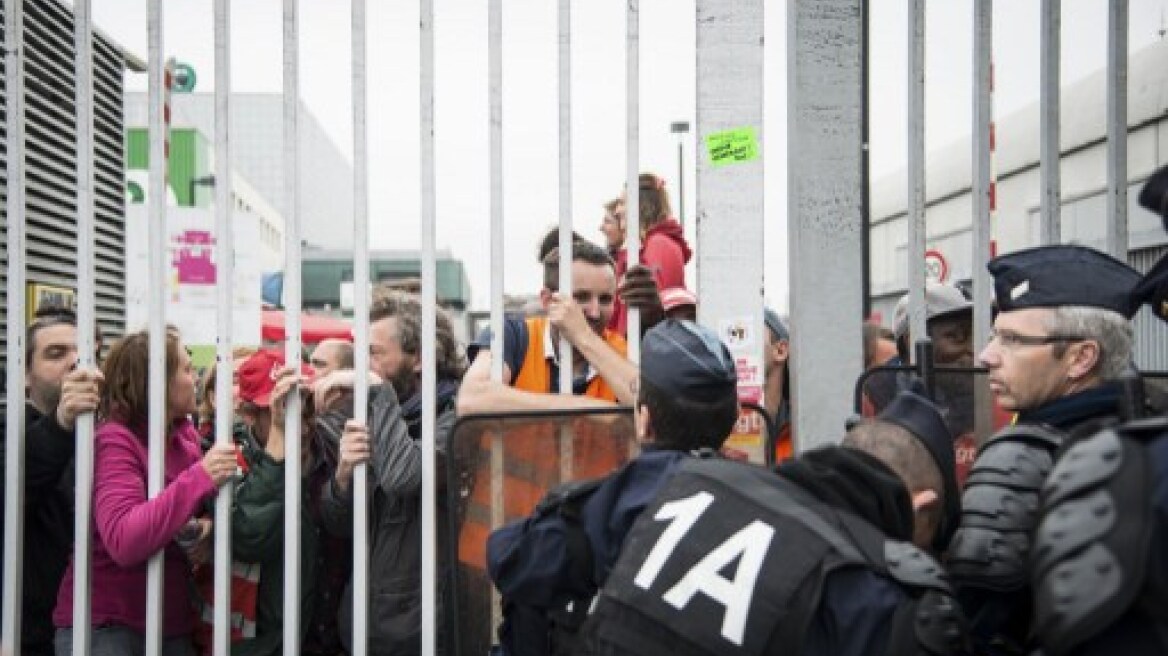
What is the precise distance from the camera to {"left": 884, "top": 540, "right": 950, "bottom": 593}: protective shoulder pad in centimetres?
193

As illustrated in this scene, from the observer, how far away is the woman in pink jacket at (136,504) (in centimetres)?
320

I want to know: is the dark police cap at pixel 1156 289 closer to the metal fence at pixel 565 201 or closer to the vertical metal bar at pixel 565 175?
the metal fence at pixel 565 201

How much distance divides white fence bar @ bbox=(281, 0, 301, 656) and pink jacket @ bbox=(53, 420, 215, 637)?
25cm

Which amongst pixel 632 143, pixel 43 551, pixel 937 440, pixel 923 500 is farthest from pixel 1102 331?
pixel 43 551

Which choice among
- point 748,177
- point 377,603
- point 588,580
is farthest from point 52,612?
point 748,177

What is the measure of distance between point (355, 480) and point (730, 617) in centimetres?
156

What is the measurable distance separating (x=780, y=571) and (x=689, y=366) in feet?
2.06

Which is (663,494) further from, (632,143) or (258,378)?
(258,378)

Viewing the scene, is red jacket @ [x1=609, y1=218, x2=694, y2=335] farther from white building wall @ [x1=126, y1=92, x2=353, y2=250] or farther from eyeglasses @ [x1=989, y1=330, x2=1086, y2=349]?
eyeglasses @ [x1=989, y1=330, x2=1086, y2=349]

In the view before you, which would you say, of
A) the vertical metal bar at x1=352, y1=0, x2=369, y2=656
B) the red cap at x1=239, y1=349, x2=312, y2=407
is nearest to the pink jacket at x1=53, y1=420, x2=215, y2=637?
the red cap at x1=239, y1=349, x2=312, y2=407

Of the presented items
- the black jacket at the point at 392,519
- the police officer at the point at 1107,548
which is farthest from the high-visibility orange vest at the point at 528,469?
the police officer at the point at 1107,548

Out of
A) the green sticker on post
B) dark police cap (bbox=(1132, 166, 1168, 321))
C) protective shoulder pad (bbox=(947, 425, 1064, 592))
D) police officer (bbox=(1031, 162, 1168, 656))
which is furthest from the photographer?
the green sticker on post

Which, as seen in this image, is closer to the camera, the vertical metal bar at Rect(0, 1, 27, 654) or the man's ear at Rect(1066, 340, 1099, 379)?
the man's ear at Rect(1066, 340, 1099, 379)

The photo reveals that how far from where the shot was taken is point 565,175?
10.7ft
